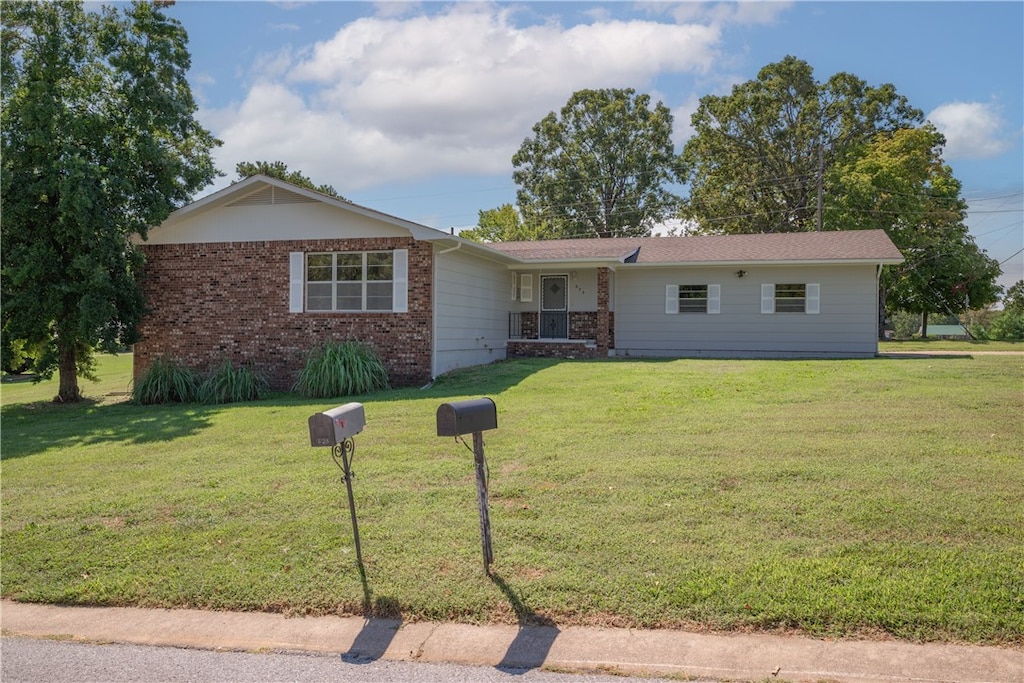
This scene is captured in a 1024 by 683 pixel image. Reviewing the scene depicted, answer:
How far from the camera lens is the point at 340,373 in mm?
14359

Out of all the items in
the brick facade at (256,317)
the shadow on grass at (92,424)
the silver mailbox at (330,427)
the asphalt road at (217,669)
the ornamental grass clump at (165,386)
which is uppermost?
the brick facade at (256,317)

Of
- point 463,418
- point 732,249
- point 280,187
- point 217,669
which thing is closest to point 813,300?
point 732,249

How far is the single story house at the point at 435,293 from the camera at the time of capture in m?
15.9

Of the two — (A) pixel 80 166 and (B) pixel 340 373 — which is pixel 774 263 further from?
(A) pixel 80 166

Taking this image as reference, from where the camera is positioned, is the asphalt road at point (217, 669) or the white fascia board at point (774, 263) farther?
the white fascia board at point (774, 263)

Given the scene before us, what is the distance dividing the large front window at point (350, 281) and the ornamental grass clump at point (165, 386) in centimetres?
281

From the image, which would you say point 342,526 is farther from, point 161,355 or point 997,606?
point 161,355

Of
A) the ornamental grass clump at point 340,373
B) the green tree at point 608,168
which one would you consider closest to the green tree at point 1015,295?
the green tree at point 608,168

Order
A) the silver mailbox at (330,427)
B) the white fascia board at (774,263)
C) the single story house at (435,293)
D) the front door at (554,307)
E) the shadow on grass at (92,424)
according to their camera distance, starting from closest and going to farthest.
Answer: the silver mailbox at (330,427)
the shadow on grass at (92,424)
the single story house at (435,293)
the white fascia board at (774,263)
the front door at (554,307)

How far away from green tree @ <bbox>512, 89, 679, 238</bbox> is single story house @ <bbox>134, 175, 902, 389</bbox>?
22341 millimetres

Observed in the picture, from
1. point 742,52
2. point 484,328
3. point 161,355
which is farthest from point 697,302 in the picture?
point 161,355

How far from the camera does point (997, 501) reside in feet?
19.1

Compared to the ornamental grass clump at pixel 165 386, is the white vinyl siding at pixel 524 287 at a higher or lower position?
higher

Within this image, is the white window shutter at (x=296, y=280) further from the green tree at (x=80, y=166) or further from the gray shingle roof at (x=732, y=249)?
the gray shingle roof at (x=732, y=249)
